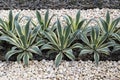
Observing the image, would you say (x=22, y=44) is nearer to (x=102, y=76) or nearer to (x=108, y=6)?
(x=102, y=76)

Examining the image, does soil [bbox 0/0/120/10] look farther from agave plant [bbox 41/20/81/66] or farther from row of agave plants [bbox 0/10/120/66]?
agave plant [bbox 41/20/81/66]

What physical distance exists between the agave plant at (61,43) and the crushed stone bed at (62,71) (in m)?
0.14

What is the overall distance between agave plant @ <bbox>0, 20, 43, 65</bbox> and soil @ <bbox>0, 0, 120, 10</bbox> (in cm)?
178

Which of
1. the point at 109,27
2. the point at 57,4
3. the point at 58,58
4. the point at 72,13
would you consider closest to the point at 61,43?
the point at 58,58

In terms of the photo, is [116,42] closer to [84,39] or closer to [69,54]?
[84,39]

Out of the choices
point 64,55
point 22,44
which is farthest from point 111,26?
point 22,44

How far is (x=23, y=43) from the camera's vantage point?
5.37 m

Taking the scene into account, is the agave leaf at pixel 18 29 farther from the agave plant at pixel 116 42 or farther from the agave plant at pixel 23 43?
the agave plant at pixel 116 42

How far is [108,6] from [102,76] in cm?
248

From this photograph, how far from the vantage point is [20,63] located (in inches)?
209

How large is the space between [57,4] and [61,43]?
6.75 ft

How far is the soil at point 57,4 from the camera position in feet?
23.7

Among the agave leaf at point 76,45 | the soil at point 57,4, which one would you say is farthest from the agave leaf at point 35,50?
the soil at point 57,4

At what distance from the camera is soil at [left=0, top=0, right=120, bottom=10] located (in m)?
7.21
